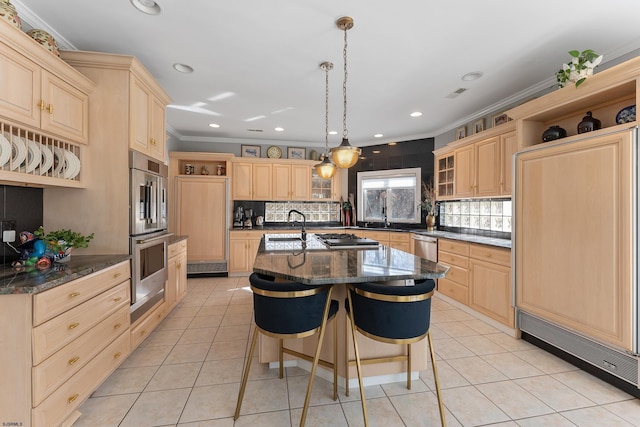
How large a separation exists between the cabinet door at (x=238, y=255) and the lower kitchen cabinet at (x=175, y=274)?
1.38 m

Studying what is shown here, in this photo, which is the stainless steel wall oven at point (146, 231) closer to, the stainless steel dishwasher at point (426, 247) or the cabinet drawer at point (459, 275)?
the stainless steel dishwasher at point (426, 247)

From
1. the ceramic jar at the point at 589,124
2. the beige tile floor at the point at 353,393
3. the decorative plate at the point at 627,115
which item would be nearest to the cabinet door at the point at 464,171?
the ceramic jar at the point at 589,124

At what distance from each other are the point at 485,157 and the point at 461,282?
1.62 meters

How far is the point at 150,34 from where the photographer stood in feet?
7.41

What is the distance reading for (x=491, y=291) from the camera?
3.04 m

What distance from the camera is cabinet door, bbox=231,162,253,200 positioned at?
5320mm

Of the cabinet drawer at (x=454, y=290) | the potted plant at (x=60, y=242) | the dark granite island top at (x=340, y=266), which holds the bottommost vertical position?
the cabinet drawer at (x=454, y=290)

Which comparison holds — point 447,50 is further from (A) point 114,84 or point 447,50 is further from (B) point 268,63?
(A) point 114,84

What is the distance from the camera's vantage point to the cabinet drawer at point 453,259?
3.45 meters

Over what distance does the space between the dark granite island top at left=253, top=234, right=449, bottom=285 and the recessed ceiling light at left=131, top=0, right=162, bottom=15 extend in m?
1.91

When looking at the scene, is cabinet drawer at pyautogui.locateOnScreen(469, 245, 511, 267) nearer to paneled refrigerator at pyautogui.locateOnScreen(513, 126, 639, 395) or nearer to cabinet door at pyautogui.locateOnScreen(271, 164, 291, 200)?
paneled refrigerator at pyautogui.locateOnScreen(513, 126, 639, 395)

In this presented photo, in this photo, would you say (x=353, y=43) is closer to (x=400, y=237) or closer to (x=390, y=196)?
(x=400, y=237)

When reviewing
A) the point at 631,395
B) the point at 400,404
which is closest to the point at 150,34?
the point at 400,404

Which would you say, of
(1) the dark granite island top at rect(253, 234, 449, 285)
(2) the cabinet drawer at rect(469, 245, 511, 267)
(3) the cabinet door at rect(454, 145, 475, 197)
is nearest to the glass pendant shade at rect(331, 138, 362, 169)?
(1) the dark granite island top at rect(253, 234, 449, 285)
